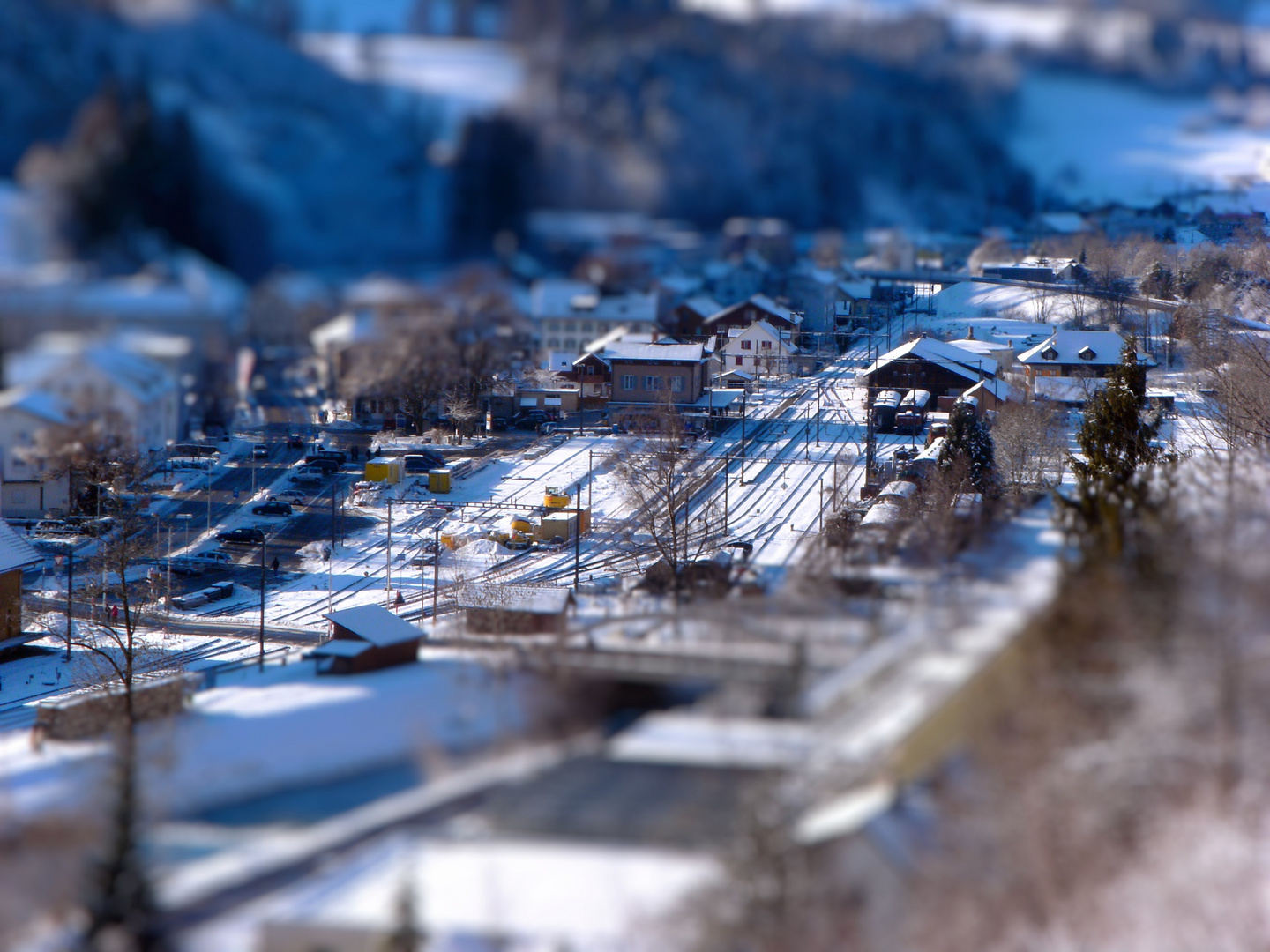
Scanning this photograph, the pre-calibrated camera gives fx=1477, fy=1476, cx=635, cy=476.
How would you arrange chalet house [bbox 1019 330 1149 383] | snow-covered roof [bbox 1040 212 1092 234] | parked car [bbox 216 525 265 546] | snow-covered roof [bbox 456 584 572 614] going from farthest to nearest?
snow-covered roof [bbox 1040 212 1092 234]
parked car [bbox 216 525 265 546]
chalet house [bbox 1019 330 1149 383]
snow-covered roof [bbox 456 584 572 614]

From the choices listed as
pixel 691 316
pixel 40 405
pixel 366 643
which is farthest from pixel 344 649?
pixel 40 405

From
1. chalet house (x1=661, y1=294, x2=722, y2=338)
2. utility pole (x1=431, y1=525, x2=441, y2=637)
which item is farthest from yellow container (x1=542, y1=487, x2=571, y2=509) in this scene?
chalet house (x1=661, y1=294, x2=722, y2=338)

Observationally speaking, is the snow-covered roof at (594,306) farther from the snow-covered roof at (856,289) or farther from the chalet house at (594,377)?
the chalet house at (594,377)

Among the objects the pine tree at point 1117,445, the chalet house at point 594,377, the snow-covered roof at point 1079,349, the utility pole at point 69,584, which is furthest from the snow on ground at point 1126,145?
the utility pole at point 69,584

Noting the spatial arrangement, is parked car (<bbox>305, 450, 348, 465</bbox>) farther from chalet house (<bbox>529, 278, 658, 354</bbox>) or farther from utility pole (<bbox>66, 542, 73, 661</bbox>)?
chalet house (<bbox>529, 278, 658, 354</bbox>)

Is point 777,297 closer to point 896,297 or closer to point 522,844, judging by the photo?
point 896,297
